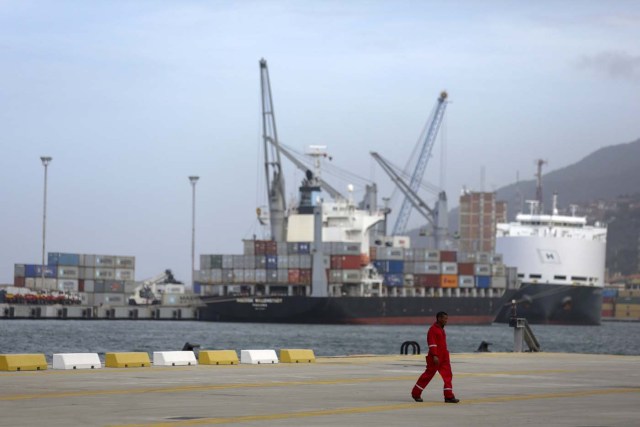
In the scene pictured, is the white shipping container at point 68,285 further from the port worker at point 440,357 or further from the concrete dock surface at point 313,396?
the port worker at point 440,357

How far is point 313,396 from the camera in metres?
25.0

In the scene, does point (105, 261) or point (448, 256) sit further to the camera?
point (448, 256)

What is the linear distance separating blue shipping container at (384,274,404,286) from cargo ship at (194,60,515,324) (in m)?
0.11

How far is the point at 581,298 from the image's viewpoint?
165 meters

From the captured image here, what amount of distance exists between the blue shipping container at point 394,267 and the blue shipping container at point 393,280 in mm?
649

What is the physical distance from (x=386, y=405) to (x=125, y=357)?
12365mm

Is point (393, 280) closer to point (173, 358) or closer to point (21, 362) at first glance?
point (173, 358)

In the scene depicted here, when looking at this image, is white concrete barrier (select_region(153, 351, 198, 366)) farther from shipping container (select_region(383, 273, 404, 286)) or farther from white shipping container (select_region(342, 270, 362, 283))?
shipping container (select_region(383, 273, 404, 286))

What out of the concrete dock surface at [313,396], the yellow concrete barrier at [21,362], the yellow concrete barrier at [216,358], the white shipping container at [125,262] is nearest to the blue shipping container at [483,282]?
the white shipping container at [125,262]

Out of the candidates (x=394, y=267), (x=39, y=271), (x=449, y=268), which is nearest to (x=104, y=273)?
(x=39, y=271)

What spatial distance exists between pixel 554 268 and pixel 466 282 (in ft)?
48.5

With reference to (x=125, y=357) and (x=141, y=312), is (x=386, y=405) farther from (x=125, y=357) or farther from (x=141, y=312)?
(x=141, y=312)

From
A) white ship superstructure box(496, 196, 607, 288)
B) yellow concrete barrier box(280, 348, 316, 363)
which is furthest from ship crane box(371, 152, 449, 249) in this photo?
yellow concrete barrier box(280, 348, 316, 363)

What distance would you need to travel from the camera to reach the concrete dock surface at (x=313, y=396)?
20328mm
